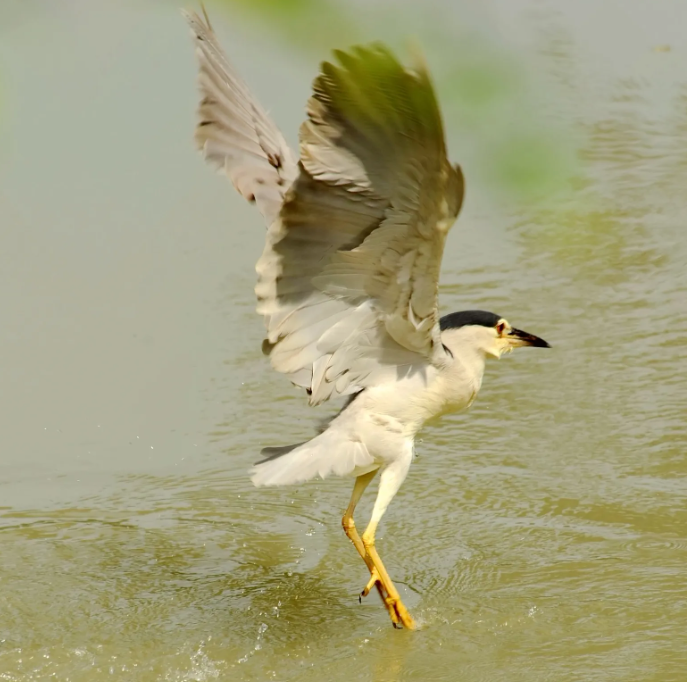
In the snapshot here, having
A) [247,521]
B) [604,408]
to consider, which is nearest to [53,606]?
[247,521]

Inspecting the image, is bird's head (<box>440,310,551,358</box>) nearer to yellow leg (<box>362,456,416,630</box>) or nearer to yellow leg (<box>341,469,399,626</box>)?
yellow leg (<box>362,456,416,630</box>)

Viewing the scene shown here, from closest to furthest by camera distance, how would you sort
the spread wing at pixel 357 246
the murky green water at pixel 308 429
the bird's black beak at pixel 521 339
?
the spread wing at pixel 357 246, the murky green water at pixel 308 429, the bird's black beak at pixel 521 339

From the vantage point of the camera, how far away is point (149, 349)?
6.24m

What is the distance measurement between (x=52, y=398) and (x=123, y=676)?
2.44 m

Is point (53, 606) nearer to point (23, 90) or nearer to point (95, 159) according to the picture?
point (23, 90)

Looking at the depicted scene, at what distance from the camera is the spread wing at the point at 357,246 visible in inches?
109

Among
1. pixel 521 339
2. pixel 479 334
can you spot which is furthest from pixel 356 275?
pixel 521 339

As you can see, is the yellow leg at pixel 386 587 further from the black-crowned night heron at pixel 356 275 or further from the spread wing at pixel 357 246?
the spread wing at pixel 357 246

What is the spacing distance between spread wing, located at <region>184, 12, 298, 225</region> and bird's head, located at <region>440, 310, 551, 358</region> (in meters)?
0.79

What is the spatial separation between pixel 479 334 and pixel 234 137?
1207 mm

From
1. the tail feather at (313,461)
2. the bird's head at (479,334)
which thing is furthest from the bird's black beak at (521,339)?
the tail feather at (313,461)

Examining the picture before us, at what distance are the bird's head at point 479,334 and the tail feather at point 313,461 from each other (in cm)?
53

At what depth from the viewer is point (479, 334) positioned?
4.16 m

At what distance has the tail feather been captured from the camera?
3670 mm
